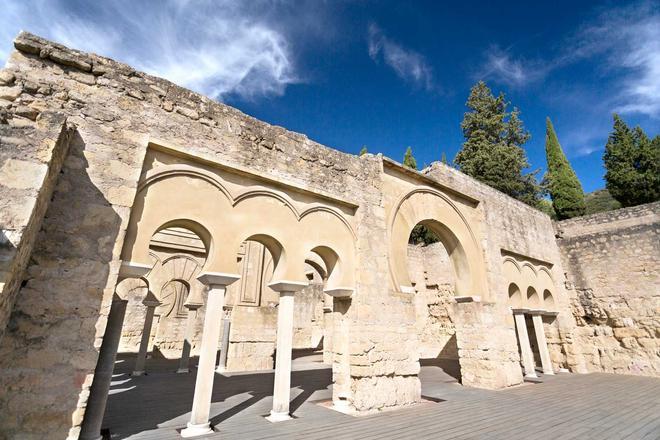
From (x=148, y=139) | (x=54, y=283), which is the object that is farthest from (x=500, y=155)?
(x=54, y=283)

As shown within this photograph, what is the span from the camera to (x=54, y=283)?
3.33 meters

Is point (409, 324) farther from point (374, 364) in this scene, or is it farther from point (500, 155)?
point (500, 155)

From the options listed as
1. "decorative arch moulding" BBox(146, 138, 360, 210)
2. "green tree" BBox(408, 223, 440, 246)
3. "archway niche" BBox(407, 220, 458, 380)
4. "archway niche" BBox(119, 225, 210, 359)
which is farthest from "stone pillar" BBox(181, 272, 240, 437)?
"green tree" BBox(408, 223, 440, 246)

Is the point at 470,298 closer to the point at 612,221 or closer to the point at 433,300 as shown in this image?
the point at 433,300

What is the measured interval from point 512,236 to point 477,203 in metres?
1.96

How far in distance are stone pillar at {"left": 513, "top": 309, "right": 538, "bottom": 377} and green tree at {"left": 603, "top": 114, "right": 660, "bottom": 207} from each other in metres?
13.6

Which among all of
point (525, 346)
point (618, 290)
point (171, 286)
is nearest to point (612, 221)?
point (618, 290)

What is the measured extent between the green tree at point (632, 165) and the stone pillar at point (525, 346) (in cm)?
1358

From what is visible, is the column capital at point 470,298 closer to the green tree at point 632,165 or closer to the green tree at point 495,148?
the green tree at point 495,148

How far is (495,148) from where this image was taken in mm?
19078

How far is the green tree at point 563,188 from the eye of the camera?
63.4 feet

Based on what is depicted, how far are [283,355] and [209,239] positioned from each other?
2.10 metres

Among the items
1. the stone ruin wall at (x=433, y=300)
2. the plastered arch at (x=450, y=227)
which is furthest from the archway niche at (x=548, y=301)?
the plastered arch at (x=450, y=227)

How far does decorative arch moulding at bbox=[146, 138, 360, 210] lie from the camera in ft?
14.6
